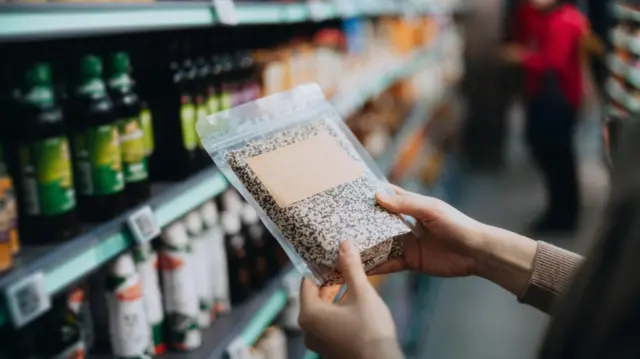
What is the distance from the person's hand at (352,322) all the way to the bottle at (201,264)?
677mm

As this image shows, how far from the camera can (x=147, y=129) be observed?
157 cm

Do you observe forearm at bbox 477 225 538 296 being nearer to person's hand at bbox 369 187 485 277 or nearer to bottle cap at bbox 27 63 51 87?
person's hand at bbox 369 187 485 277

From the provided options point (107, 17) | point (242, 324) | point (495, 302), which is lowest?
point (495, 302)

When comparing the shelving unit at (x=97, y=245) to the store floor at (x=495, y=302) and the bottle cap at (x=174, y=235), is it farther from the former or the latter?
the store floor at (x=495, y=302)

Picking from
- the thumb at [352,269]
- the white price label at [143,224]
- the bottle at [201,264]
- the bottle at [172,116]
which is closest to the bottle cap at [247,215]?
the bottle at [201,264]

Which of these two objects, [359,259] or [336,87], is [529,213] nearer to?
[336,87]

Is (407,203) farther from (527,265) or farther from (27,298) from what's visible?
(27,298)

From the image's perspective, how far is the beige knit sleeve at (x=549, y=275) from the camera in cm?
128

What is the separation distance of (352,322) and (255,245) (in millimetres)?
1097

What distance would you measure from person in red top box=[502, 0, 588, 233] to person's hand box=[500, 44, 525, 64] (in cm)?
109

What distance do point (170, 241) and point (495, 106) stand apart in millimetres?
5639

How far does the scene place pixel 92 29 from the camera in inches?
44.9

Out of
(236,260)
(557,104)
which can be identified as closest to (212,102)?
(236,260)

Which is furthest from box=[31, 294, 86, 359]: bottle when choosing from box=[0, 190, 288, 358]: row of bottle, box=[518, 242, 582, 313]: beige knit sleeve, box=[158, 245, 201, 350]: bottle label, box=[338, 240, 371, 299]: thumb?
box=[518, 242, 582, 313]: beige knit sleeve
